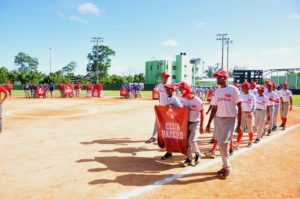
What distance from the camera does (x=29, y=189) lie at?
224 inches

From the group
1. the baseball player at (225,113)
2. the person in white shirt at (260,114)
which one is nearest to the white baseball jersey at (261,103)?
the person in white shirt at (260,114)

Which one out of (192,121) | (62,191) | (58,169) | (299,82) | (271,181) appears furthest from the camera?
(299,82)

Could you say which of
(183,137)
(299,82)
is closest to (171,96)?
(183,137)

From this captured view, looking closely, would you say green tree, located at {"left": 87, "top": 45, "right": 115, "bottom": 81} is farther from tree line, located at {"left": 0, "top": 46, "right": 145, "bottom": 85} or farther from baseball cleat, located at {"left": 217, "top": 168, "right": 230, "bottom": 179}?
baseball cleat, located at {"left": 217, "top": 168, "right": 230, "bottom": 179}

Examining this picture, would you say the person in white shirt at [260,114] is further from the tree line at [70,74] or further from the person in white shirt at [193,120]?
the tree line at [70,74]

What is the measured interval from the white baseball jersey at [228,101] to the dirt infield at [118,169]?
1440 mm

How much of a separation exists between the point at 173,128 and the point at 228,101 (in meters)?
1.73

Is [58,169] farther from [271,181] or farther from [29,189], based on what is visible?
[271,181]

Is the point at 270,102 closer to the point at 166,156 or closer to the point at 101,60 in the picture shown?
the point at 166,156

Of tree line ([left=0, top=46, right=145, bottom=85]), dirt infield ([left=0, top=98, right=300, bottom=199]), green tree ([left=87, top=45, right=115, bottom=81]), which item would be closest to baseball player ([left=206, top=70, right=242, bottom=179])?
dirt infield ([left=0, top=98, right=300, bottom=199])

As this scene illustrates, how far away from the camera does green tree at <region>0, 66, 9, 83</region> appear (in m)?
72.9

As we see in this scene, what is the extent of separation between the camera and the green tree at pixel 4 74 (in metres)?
72.9

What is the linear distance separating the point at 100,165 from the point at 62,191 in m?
1.89

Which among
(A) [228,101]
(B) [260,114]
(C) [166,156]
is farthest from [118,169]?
(B) [260,114]
